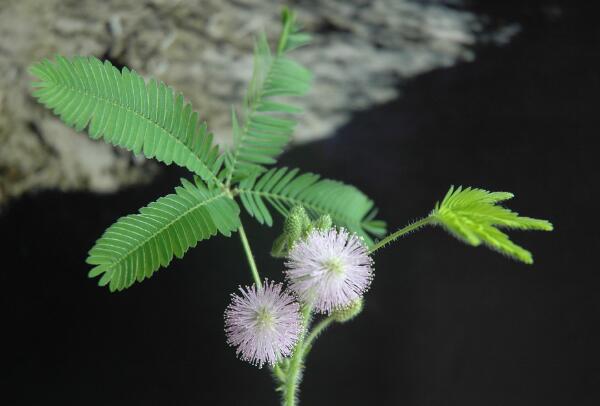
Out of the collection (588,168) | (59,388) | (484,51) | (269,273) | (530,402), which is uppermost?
(484,51)

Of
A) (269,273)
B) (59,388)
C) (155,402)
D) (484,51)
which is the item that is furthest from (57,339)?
(484,51)

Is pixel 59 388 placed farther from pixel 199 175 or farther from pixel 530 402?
pixel 530 402

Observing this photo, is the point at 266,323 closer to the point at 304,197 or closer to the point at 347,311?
the point at 347,311

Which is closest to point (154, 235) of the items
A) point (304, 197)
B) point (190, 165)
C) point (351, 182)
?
point (190, 165)

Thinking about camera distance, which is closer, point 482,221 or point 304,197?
point 482,221

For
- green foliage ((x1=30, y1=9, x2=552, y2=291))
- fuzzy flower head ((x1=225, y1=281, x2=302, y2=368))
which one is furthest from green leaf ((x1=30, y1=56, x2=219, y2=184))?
fuzzy flower head ((x1=225, y1=281, x2=302, y2=368))

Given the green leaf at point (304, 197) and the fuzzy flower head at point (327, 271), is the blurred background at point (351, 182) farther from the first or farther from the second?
the fuzzy flower head at point (327, 271)

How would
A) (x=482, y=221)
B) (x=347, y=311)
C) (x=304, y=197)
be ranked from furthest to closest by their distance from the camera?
1. (x=304, y=197)
2. (x=347, y=311)
3. (x=482, y=221)
